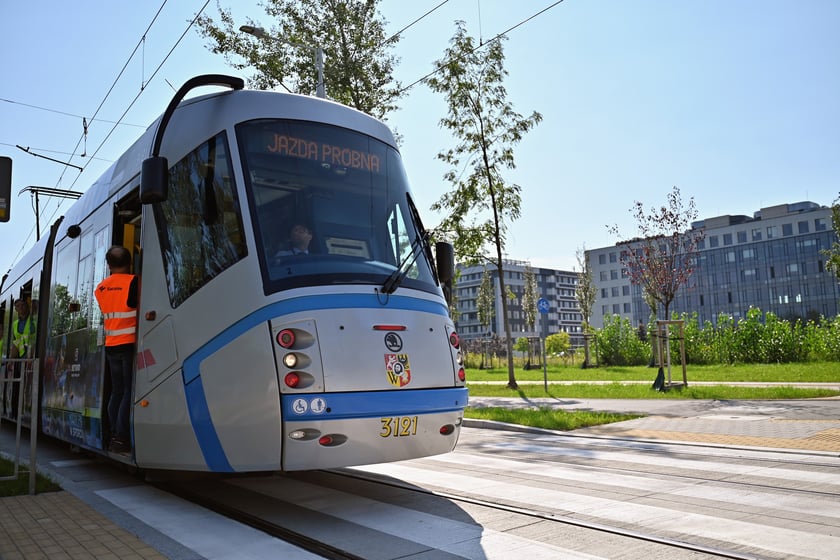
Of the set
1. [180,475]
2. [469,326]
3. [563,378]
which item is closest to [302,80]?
[563,378]

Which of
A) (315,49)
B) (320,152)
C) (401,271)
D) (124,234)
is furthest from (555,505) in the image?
(315,49)

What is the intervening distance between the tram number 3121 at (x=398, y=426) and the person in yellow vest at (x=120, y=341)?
2.78 m

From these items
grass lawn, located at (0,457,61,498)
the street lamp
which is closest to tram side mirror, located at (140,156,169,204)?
grass lawn, located at (0,457,61,498)

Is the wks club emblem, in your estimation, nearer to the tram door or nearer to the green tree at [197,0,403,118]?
the tram door

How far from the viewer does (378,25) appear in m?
21.4

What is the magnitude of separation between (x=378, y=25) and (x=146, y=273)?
16599mm

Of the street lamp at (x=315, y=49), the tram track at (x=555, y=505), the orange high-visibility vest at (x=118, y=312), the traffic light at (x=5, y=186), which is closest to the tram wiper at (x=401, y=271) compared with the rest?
the tram track at (x=555, y=505)

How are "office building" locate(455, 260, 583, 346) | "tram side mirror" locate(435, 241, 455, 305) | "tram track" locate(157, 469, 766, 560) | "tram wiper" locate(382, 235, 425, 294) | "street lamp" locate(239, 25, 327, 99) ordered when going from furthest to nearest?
"office building" locate(455, 260, 583, 346)
"street lamp" locate(239, 25, 327, 99)
"tram side mirror" locate(435, 241, 455, 305)
"tram wiper" locate(382, 235, 425, 294)
"tram track" locate(157, 469, 766, 560)

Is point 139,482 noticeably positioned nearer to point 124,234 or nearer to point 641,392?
point 124,234

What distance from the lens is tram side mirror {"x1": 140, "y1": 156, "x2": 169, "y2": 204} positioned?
607 cm

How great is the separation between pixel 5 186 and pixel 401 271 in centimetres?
443

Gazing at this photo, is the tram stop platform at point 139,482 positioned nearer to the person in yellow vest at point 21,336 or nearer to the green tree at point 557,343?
the person in yellow vest at point 21,336

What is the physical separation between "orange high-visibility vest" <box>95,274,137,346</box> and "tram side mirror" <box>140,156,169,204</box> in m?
1.23

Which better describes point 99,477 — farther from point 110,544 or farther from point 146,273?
point 110,544
